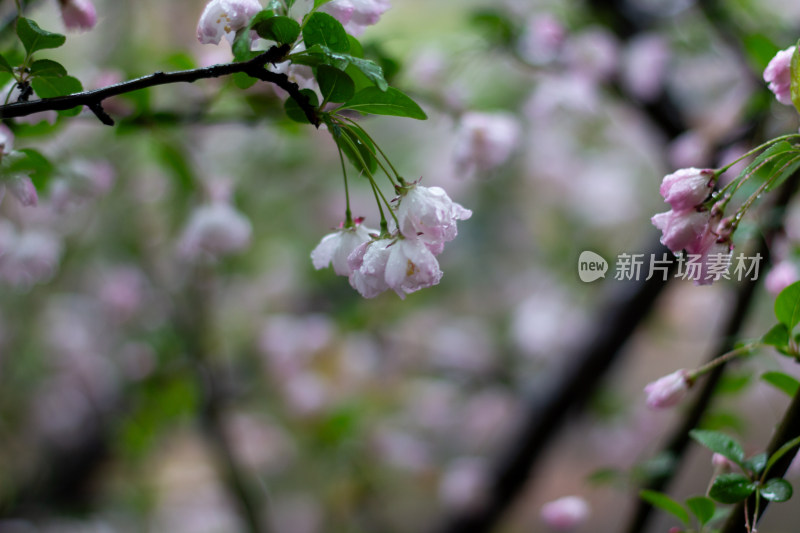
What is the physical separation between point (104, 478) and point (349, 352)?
2.53 feet

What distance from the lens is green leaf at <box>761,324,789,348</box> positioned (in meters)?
0.38

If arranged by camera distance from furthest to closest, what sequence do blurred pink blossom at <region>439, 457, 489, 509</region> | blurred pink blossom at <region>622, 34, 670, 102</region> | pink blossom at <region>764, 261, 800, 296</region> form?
blurred pink blossom at <region>439, 457, 489, 509</region> → blurred pink blossom at <region>622, 34, 670, 102</region> → pink blossom at <region>764, 261, 800, 296</region>

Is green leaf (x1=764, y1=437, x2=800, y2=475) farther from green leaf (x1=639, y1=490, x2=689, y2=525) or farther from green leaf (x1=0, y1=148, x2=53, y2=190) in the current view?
green leaf (x1=0, y1=148, x2=53, y2=190)

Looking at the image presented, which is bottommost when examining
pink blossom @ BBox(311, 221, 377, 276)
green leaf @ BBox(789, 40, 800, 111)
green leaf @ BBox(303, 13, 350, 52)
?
green leaf @ BBox(789, 40, 800, 111)

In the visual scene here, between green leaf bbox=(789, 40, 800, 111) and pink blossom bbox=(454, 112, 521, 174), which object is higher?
pink blossom bbox=(454, 112, 521, 174)

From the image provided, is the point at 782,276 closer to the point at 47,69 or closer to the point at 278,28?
the point at 278,28

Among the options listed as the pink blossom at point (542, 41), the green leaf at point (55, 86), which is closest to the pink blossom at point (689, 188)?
the green leaf at point (55, 86)

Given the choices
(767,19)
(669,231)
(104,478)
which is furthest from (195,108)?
(104,478)

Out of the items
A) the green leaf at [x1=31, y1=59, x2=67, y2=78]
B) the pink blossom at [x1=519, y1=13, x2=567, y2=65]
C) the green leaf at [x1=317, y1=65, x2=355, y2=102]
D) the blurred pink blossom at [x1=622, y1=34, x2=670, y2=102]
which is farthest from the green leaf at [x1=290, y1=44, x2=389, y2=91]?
the blurred pink blossom at [x1=622, y1=34, x2=670, y2=102]

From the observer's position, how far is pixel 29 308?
1512 millimetres

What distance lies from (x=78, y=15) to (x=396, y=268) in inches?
13.9

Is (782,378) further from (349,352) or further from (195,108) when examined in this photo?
(349,352)

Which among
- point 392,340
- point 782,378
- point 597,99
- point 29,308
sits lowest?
point 782,378

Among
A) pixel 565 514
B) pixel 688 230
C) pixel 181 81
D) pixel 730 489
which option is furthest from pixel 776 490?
pixel 181 81
